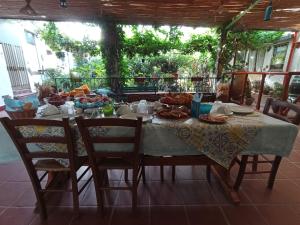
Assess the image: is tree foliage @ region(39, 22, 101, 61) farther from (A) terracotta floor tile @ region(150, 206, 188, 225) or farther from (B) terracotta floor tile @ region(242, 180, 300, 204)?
(B) terracotta floor tile @ region(242, 180, 300, 204)

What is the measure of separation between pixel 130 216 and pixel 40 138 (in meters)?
0.93

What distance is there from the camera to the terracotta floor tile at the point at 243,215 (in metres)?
1.39

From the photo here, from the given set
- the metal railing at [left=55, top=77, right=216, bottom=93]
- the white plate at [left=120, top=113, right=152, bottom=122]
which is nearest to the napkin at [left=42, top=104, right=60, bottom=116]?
the white plate at [left=120, top=113, right=152, bottom=122]

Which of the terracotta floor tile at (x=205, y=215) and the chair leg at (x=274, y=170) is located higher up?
the chair leg at (x=274, y=170)

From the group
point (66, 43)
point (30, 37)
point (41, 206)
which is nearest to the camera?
point (41, 206)

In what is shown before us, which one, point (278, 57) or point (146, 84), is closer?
point (146, 84)

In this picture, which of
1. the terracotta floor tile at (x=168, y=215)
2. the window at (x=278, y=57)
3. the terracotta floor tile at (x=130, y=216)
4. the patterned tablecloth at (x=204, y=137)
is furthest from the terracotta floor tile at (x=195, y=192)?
the window at (x=278, y=57)

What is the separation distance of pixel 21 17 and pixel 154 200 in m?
5.65

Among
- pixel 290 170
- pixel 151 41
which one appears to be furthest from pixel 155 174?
pixel 151 41

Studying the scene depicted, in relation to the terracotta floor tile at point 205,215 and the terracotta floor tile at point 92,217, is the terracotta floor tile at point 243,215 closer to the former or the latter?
the terracotta floor tile at point 205,215

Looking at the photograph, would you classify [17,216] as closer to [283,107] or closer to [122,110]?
[122,110]

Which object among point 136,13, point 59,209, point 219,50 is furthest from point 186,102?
point 219,50

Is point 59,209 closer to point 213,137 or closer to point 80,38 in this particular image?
point 213,137

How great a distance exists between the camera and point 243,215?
4.76 feet
